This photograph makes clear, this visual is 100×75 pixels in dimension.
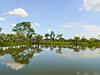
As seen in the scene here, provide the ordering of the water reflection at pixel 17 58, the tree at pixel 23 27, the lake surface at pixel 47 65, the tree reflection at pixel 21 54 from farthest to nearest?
the tree at pixel 23 27 < the tree reflection at pixel 21 54 < the water reflection at pixel 17 58 < the lake surface at pixel 47 65

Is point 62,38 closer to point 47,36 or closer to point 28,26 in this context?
point 47,36

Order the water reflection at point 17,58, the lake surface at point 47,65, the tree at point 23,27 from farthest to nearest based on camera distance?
the tree at point 23,27
the water reflection at point 17,58
the lake surface at point 47,65

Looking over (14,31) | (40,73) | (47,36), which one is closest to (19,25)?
(14,31)

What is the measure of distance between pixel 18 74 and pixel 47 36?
8735cm

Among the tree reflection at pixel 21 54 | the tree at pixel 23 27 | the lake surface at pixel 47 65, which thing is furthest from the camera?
the tree at pixel 23 27

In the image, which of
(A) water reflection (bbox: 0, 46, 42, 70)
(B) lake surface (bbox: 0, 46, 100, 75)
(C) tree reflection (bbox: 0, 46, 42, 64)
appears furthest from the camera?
(C) tree reflection (bbox: 0, 46, 42, 64)

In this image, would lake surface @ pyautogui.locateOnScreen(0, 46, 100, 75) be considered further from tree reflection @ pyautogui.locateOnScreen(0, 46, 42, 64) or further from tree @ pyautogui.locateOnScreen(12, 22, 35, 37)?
tree @ pyautogui.locateOnScreen(12, 22, 35, 37)

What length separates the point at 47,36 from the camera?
98.8 meters

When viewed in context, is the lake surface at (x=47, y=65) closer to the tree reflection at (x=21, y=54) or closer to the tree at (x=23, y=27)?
the tree reflection at (x=21, y=54)

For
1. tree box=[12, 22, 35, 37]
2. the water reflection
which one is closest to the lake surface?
the water reflection

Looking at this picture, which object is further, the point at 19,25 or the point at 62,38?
the point at 62,38

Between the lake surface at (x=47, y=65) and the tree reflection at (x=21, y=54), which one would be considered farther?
the tree reflection at (x=21, y=54)

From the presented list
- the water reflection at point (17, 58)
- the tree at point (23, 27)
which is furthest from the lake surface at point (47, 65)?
the tree at point (23, 27)

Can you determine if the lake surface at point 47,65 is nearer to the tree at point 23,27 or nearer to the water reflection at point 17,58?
the water reflection at point 17,58
